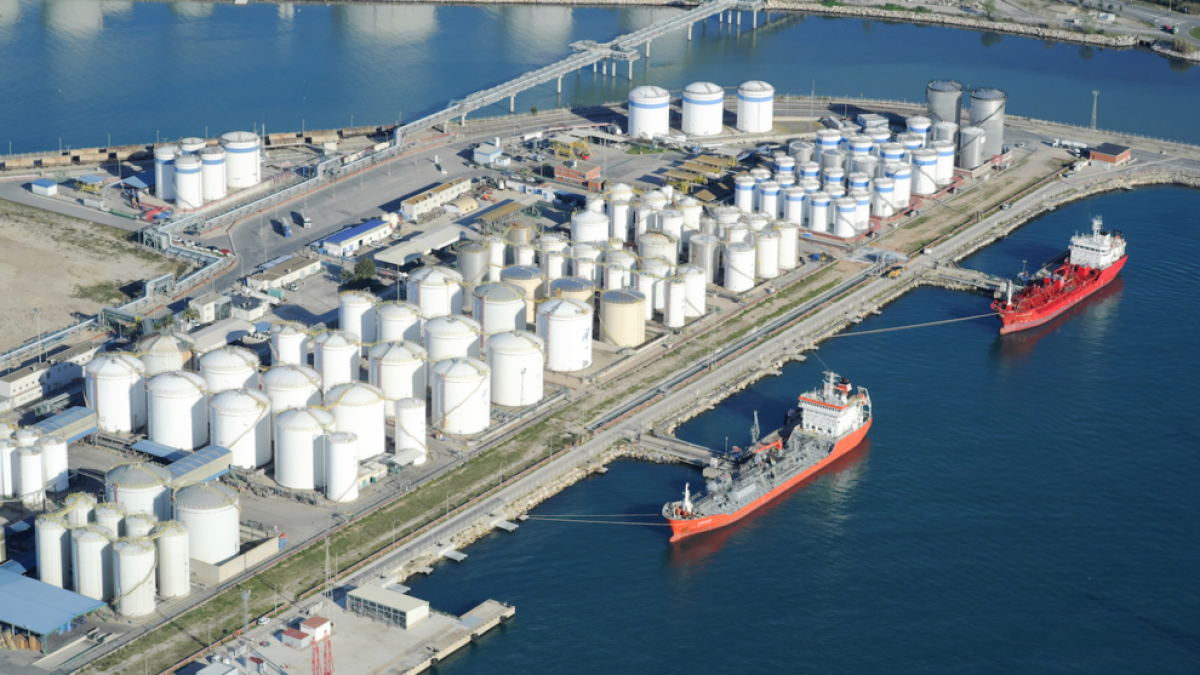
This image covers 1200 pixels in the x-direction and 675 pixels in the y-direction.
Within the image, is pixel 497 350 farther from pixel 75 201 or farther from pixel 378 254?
pixel 75 201

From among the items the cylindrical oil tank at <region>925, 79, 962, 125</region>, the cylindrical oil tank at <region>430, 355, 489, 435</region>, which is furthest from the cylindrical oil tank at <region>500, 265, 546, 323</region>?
the cylindrical oil tank at <region>925, 79, 962, 125</region>

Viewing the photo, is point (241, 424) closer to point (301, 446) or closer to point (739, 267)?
point (301, 446)

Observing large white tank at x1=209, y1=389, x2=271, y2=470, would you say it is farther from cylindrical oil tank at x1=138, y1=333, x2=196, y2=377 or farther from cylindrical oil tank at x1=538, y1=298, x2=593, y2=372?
cylindrical oil tank at x1=538, y1=298, x2=593, y2=372

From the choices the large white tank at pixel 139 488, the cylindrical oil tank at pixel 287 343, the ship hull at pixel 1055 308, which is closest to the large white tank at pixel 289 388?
the cylindrical oil tank at pixel 287 343

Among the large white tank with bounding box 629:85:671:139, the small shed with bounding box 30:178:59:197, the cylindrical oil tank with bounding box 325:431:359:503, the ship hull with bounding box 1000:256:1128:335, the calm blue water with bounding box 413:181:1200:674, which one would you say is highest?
the large white tank with bounding box 629:85:671:139

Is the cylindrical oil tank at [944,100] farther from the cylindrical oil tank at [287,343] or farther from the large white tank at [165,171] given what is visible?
the cylindrical oil tank at [287,343]
